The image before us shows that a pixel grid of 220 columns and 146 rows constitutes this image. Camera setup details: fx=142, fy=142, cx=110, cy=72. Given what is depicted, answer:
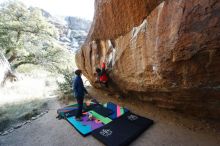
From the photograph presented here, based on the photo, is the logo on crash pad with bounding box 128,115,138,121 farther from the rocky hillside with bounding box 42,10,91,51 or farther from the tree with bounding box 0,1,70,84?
the rocky hillside with bounding box 42,10,91,51

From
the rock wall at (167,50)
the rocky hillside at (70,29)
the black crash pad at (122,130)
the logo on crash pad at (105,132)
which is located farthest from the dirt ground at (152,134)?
the rocky hillside at (70,29)

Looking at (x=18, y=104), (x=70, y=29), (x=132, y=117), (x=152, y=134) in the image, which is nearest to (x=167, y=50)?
(x=152, y=134)

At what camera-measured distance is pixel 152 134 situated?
394 cm

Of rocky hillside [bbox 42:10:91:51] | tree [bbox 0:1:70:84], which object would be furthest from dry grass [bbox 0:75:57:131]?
rocky hillside [bbox 42:10:91:51]

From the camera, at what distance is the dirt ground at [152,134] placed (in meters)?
3.60

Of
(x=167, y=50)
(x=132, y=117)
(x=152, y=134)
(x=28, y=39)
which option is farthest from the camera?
(x=28, y=39)

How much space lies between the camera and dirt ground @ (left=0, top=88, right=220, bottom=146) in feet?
11.8

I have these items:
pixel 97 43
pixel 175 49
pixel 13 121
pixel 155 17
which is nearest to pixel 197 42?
pixel 175 49

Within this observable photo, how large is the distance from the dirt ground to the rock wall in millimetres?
398

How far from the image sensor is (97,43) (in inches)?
261

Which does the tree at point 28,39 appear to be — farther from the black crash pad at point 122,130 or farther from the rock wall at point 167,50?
the black crash pad at point 122,130

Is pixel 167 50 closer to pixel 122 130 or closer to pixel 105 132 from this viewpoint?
pixel 122 130

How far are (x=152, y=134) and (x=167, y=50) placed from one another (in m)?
2.34

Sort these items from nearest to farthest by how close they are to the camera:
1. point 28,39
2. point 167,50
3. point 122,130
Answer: point 167,50, point 122,130, point 28,39
